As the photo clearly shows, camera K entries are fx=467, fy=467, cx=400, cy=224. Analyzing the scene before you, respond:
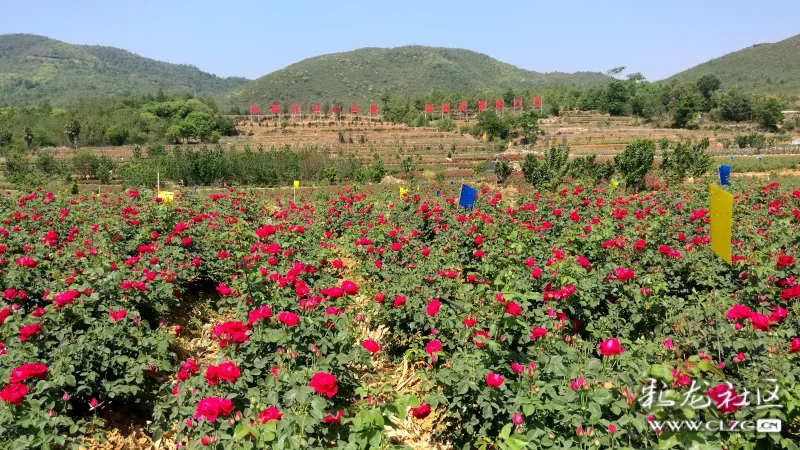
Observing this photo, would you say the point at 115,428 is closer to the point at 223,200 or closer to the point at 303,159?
the point at 223,200

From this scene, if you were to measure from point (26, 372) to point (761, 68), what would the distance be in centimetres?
15165

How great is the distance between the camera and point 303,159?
29.5 m

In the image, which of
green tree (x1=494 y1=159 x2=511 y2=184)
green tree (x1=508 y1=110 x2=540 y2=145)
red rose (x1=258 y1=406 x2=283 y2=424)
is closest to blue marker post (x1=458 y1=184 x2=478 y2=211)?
red rose (x1=258 y1=406 x2=283 y2=424)

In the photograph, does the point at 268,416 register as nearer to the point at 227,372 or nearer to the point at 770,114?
the point at 227,372

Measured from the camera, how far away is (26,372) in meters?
2.54

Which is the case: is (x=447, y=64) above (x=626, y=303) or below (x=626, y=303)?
above

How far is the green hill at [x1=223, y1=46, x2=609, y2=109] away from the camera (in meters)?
132

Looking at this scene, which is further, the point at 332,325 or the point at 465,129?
the point at 465,129

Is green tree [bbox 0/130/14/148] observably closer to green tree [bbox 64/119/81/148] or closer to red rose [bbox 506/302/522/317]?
→ green tree [bbox 64/119/81/148]

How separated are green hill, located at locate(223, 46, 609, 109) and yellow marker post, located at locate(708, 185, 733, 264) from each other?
122410 millimetres

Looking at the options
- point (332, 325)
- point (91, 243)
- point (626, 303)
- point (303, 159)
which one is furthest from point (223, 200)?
point (303, 159)

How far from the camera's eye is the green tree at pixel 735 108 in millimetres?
63656

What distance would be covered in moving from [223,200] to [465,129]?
55108 millimetres

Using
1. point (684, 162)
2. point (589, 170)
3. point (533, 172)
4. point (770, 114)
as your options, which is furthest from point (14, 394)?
point (770, 114)
